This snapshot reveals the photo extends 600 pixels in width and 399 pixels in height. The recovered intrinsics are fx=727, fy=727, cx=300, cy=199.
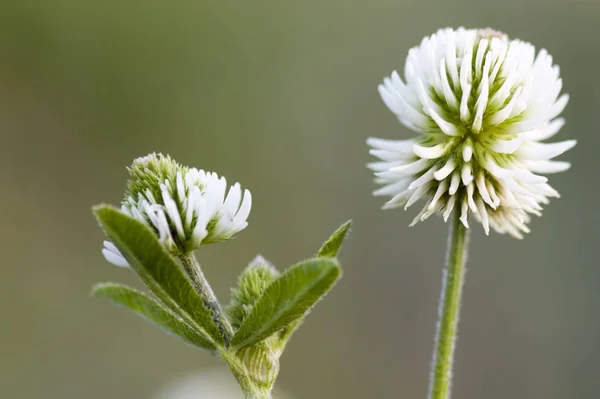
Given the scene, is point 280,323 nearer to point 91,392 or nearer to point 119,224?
point 119,224

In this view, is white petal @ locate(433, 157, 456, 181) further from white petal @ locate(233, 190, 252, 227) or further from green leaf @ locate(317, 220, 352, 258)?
white petal @ locate(233, 190, 252, 227)

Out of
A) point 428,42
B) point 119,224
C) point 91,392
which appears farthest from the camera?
point 91,392

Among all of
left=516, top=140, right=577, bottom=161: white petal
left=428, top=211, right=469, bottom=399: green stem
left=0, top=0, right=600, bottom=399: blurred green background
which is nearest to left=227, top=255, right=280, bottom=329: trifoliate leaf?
left=428, top=211, right=469, bottom=399: green stem

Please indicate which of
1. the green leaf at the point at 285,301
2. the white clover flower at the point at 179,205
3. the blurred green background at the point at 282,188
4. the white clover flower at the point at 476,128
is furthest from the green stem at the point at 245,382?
the blurred green background at the point at 282,188

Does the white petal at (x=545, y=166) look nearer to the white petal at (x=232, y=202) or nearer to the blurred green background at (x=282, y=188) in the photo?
the white petal at (x=232, y=202)

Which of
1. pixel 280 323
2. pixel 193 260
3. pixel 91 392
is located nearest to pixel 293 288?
pixel 280 323
